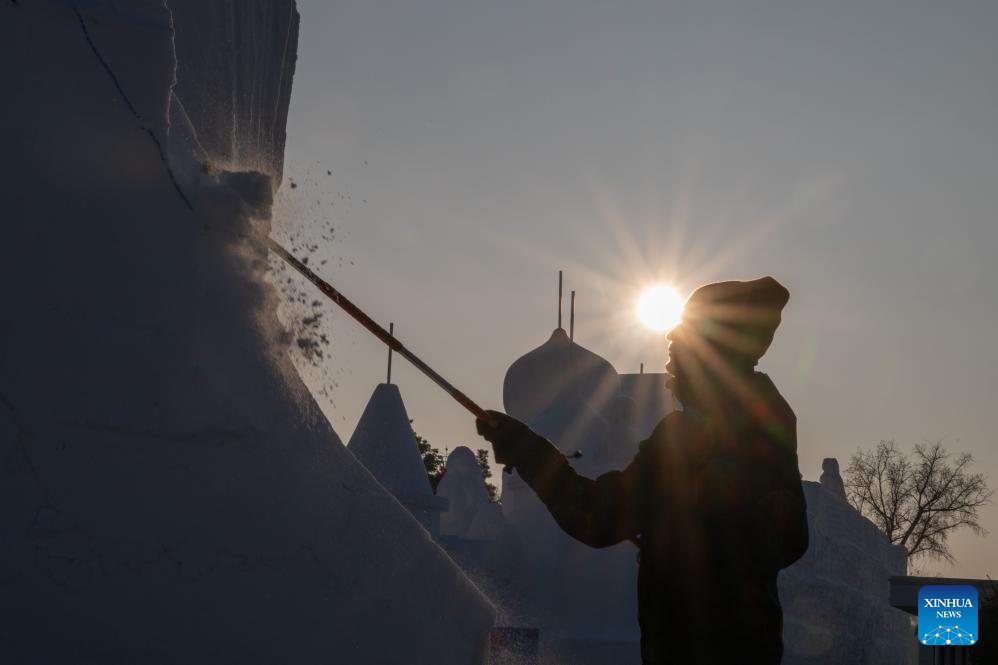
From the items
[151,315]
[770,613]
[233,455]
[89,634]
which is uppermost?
[151,315]

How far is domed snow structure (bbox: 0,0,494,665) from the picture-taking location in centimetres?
201

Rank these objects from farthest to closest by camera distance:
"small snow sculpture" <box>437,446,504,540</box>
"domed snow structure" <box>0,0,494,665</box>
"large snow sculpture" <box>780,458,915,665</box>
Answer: "small snow sculpture" <box>437,446,504,540</box> < "large snow sculpture" <box>780,458,915,665</box> < "domed snow structure" <box>0,0,494,665</box>

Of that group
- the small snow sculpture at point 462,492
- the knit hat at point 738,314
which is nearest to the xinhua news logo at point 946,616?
the knit hat at point 738,314

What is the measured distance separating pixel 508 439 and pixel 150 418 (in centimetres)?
81

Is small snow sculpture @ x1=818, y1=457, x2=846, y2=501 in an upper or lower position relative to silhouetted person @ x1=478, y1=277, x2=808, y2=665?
upper

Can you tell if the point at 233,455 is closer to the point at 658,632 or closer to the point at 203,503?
the point at 203,503

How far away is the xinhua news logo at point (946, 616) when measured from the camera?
8.88 metres

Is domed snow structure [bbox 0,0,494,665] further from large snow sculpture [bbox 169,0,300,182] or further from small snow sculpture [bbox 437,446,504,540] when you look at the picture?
small snow sculpture [bbox 437,446,504,540]

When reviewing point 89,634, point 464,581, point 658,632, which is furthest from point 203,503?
point 658,632

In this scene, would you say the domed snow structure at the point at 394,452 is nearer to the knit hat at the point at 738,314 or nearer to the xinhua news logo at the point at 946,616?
the xinhua news logo at the point at 946,616

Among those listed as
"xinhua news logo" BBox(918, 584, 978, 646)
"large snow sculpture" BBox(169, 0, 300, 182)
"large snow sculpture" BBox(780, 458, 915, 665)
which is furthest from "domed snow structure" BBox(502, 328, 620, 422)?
"large snow sculpture" BBox(169, 0, 300, 182)

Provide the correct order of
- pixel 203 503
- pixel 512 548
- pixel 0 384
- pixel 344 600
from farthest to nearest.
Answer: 1. pixel 512 548
2. pixel 344 600
3. pixel 203 503
4. pixel 0 384

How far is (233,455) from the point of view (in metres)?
2.22

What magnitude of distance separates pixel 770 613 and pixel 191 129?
157cm
